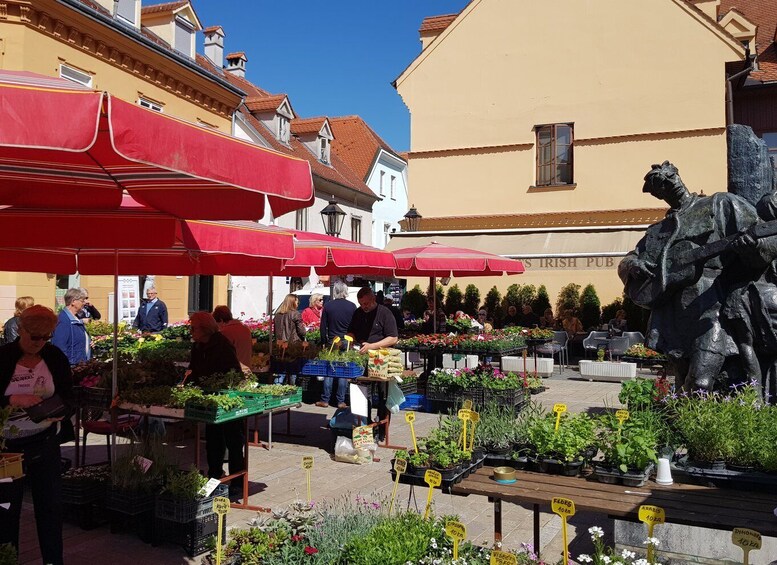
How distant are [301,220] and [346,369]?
20.6m

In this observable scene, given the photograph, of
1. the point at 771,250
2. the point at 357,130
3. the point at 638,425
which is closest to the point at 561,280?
the point at 771,250

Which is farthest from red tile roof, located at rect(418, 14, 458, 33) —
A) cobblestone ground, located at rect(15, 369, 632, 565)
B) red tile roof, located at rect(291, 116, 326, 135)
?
cobblestone ground, located at rect(15, 369, 632, 565)

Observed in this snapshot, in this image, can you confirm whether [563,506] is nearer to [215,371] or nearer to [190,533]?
[190,533]

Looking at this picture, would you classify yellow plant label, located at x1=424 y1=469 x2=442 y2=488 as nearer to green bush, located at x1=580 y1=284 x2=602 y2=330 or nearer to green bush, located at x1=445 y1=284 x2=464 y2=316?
green bush, located at x1=580 y1=284 x2=602 y2=330

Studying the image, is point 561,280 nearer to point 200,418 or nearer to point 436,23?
point 436,23

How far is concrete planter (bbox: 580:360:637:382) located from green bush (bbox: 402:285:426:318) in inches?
319

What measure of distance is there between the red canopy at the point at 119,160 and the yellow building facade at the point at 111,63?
10.3m

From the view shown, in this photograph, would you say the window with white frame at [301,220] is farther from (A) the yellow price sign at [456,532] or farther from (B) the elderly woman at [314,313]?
(A) the yellow price sign at [456,532]

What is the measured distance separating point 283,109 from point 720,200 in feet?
78.6

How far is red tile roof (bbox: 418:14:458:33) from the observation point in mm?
25250

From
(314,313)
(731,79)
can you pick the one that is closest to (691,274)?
(314,313)

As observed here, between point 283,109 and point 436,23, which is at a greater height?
point 436,23

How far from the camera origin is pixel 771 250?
573 centimetres

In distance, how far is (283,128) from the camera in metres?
28.5
